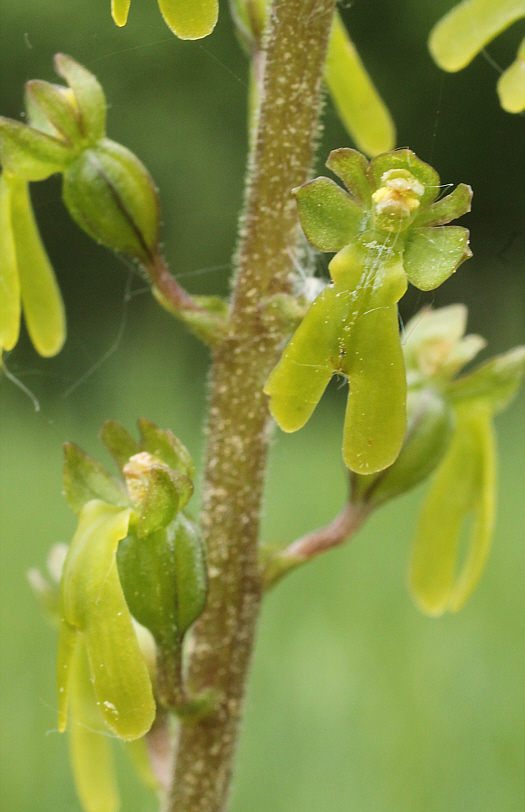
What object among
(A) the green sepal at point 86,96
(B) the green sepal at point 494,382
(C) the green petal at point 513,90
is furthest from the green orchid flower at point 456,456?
(A) the green sepal at point 86,96

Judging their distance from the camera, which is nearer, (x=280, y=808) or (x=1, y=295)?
(x=1, y=295)

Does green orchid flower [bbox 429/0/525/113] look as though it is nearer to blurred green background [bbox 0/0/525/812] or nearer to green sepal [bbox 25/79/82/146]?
blurred green background [bbox 0/0/525/812]

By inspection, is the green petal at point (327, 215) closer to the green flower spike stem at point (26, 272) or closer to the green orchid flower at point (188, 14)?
the green orchid flower at point (188, 14)

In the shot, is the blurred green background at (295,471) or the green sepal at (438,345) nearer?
the green sepal at (438,345)

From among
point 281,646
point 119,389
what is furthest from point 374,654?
point 119,389

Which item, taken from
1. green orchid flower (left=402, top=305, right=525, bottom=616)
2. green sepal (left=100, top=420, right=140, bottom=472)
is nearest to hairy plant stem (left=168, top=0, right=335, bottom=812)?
green sepal (left=100, top=420, right=140, bottom=472)

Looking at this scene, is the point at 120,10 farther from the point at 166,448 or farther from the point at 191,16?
the point at 166,448

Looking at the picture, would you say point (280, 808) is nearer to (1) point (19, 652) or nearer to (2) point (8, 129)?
(1) point (19, 652)
